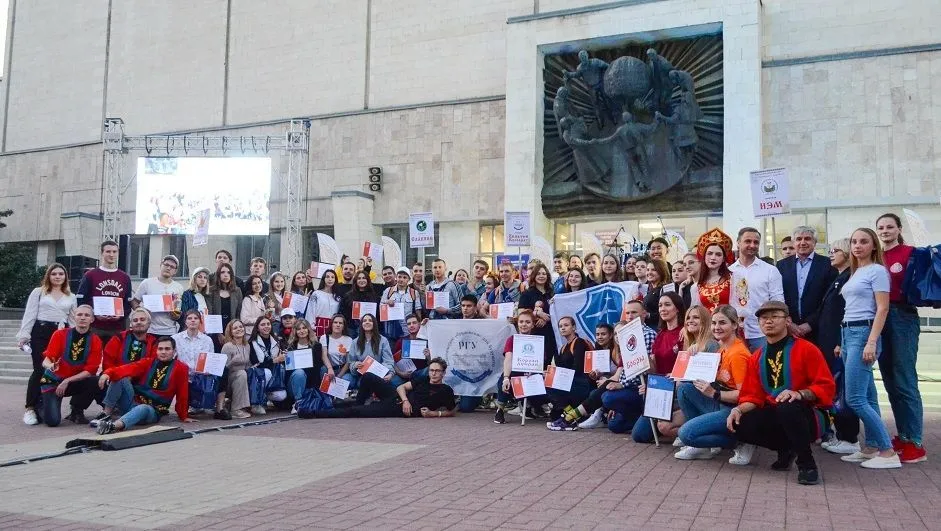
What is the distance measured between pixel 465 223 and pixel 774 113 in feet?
31.9

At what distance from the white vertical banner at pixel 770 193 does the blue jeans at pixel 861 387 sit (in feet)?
18.5

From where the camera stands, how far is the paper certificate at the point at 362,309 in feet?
38.9

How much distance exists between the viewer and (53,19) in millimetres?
34312

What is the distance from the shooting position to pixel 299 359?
11055 mm

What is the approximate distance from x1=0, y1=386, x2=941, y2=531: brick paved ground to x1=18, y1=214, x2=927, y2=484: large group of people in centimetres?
50

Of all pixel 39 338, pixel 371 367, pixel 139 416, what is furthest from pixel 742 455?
pixel 39 338

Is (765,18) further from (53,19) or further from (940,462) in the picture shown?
(53,19)

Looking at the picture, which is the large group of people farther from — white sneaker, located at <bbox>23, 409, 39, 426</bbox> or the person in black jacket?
white sneaker, located at <bbox>23, 409, 39, 426</bbox>

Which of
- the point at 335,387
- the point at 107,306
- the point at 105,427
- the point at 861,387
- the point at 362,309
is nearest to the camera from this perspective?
the point at 861,387

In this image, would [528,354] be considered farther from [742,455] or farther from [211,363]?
[211,363]

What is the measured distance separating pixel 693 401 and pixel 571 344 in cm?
282

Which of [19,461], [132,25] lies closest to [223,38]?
[132,25]

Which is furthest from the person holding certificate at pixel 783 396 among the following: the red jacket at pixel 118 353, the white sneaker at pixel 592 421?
the red jacket at pixel 118 353

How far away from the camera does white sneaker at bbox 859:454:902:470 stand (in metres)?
6.59
